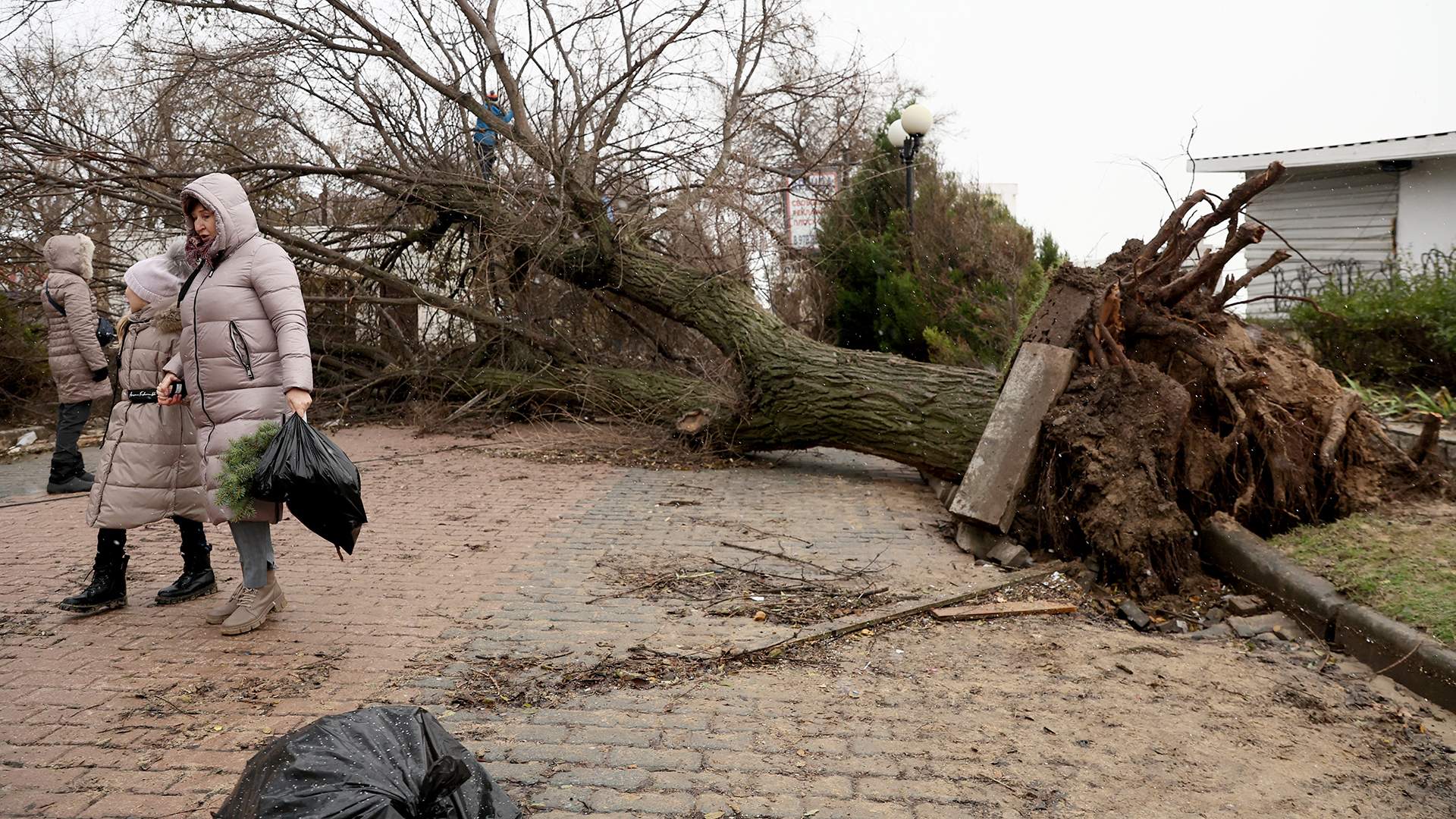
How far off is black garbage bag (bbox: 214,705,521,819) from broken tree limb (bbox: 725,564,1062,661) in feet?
6.00

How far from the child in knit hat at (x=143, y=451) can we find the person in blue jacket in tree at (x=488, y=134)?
6561 mm

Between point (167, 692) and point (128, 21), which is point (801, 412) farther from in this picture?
point (128, 21)

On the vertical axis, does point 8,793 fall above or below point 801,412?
below

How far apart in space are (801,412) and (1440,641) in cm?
533

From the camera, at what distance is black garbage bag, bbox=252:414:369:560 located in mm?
4125

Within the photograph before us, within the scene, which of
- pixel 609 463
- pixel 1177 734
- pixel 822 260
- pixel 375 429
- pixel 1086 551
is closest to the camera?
pixel 1177 734

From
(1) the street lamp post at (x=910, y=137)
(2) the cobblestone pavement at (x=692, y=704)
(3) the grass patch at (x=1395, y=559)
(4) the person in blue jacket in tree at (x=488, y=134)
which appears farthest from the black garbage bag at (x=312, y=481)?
(1) the street lamp post at (x=910, y=137)

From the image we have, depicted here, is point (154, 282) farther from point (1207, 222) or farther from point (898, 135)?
point (898, 135)

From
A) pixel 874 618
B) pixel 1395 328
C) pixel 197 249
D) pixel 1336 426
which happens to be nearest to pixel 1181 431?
pixel 1336 426

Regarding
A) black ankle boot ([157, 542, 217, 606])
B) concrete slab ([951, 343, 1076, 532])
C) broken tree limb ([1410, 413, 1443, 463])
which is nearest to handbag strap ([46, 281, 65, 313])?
black ankle boot ([157, 542, 217, 606])

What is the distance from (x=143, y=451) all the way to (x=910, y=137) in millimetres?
13093

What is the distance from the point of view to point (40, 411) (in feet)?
38.9

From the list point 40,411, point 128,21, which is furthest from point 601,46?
point 40,411

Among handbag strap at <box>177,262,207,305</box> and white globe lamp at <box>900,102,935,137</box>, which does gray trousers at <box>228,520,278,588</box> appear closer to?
handbag strap at <box>177,262,207,305</box>
